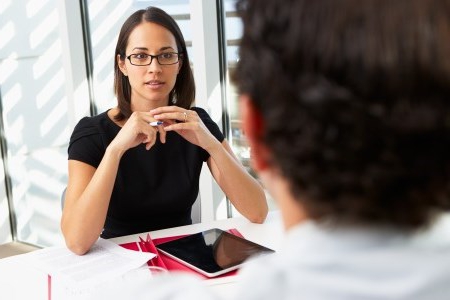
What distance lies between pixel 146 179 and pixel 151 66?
1.40ft

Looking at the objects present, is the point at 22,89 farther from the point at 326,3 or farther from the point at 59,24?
the point at 326,3

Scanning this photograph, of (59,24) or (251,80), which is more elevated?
(59,24)

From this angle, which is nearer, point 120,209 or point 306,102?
point 306,102

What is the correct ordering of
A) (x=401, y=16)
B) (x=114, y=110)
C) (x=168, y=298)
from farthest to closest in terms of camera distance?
(x=114, y=110) < (x=168, y=298) < (x=401, y=16)

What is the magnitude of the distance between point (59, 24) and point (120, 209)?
224cm

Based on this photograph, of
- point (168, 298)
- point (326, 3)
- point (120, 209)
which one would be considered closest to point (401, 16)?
point (326, 3)

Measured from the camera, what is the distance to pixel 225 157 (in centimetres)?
184

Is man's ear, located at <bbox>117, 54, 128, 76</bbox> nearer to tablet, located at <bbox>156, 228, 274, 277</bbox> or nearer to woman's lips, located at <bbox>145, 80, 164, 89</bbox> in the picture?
woman's lips, located at <bbox>145, 80, 164, 89</bbox>

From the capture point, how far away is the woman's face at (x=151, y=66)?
1.89 metres

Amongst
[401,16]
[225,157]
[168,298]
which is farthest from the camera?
[225,157]

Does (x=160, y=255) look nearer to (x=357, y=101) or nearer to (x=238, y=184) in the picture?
(x=238, y=184)

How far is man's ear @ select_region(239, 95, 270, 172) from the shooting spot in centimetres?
52

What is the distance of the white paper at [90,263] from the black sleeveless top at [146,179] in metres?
0.30

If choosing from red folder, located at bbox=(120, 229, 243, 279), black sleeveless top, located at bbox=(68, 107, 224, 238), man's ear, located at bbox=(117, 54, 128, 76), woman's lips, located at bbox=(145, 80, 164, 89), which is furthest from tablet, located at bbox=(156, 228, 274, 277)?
man's ear, located at bbox=(117, 54, 128, 76)
